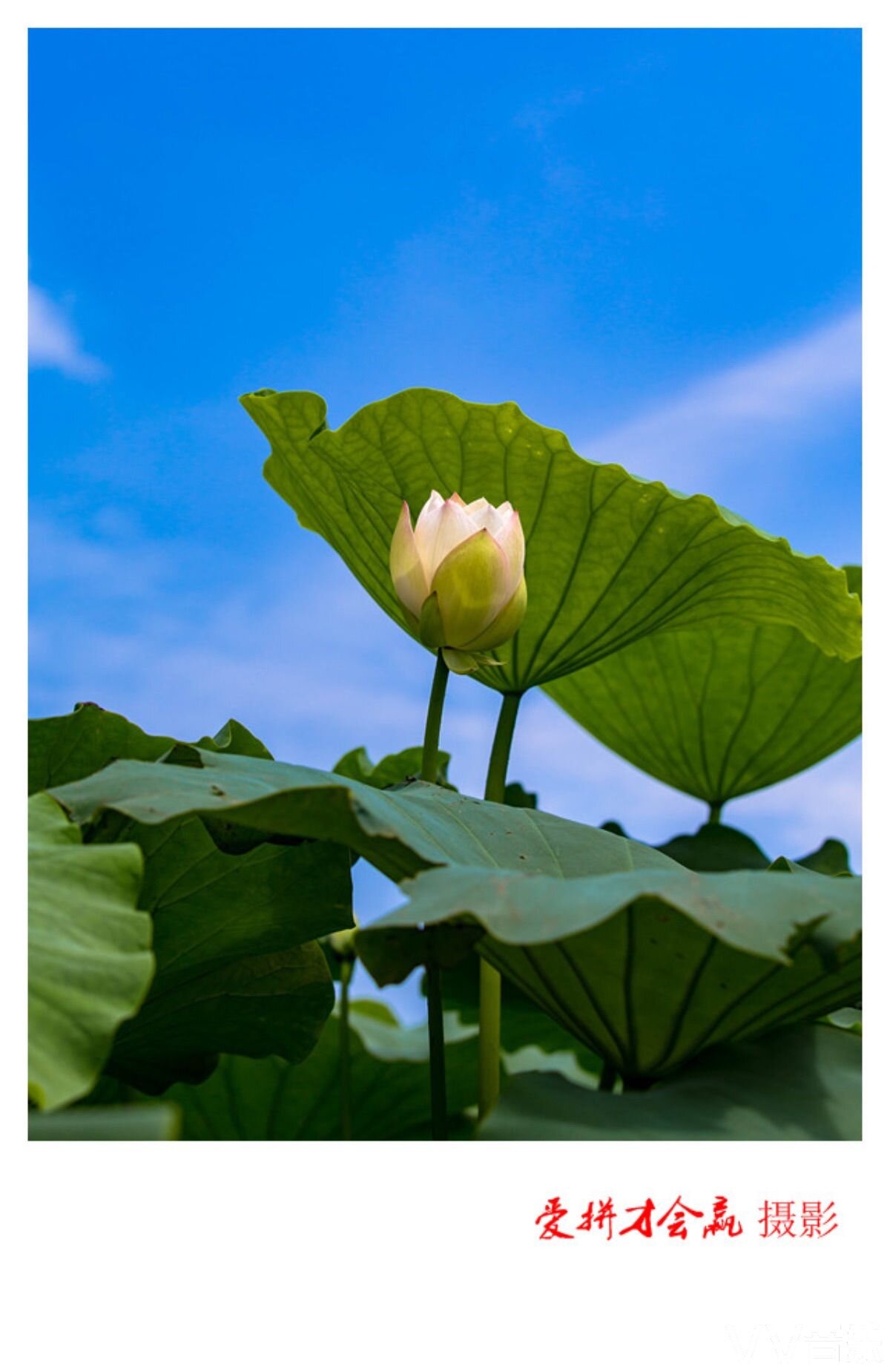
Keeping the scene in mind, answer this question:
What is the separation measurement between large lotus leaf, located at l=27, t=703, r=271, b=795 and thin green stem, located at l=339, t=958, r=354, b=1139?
0.30 meters

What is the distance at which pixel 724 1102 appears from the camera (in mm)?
577

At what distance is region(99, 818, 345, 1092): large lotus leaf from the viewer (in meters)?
0.72

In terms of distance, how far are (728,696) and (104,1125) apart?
0.93m

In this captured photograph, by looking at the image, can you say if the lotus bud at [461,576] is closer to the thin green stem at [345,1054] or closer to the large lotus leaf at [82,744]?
the large lotus leaf at [82,744]

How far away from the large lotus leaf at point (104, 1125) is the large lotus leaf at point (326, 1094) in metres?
0.57

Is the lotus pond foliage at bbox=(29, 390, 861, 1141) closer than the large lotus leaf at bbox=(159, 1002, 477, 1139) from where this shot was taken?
Yes

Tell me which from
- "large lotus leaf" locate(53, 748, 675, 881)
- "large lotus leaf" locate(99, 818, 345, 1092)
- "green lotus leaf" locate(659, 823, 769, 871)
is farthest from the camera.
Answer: "green lotus leaf" locate(659, 823, 769, 871)

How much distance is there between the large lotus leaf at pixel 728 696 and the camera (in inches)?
49.8

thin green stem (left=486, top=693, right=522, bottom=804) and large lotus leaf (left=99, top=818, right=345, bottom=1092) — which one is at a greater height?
thin green stem (left=486, top=693, right=522, bottom=804)

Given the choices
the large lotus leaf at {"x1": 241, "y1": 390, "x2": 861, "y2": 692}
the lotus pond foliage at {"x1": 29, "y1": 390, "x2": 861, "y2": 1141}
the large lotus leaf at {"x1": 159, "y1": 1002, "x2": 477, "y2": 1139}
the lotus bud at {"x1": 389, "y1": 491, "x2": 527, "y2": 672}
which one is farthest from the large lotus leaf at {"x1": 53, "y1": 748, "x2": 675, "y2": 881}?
the large lotus leaf at {"x1": 159, "y1": 1002, "x2": 477, "y2": 1139}

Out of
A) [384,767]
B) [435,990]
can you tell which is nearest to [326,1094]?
[384,767]

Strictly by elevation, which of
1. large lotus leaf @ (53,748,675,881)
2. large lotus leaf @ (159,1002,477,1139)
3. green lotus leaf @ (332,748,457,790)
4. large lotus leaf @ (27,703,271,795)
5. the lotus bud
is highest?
the lotus bud

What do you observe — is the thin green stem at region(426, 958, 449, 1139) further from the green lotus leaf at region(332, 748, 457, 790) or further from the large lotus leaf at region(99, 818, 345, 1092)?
the green lotus leaf at region(332, 748, 457, 790)
